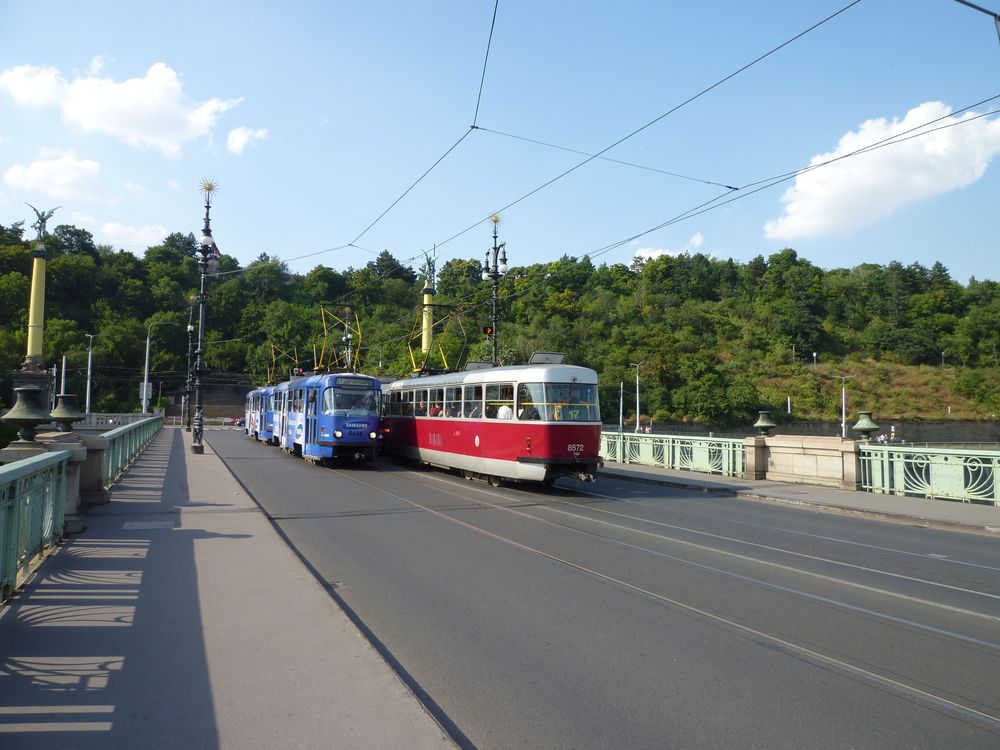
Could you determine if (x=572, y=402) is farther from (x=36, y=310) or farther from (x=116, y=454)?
(x=36, y=310)

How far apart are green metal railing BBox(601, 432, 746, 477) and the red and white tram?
6.78 m

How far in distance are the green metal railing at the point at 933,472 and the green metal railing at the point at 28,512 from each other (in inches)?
678

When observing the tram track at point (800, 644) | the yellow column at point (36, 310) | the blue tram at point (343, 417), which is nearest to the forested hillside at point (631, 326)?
the yellow column at point (36, 310)

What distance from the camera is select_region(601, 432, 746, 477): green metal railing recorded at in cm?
2212

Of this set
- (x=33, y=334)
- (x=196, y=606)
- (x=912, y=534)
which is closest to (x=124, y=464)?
(x=33, y=334)

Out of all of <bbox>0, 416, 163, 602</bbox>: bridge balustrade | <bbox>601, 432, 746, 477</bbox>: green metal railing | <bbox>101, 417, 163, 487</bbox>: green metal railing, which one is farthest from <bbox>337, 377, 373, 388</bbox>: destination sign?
<bbox>0, 416, 163, 602</bbox>: bridge balustrade

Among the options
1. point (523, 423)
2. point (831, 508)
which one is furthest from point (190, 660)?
point (831, 508)

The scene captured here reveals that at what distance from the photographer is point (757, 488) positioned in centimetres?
1855

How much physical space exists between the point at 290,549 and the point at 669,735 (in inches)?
249

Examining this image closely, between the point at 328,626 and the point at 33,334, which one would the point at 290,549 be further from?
the point at 33,334

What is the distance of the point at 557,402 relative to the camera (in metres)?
16.7

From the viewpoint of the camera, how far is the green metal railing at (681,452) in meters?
22.1

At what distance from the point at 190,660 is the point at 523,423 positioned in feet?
39.8

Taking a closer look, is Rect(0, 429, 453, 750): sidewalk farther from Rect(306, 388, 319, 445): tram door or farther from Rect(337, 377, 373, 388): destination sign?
Rect(306, 388, 319, 445): tram door
